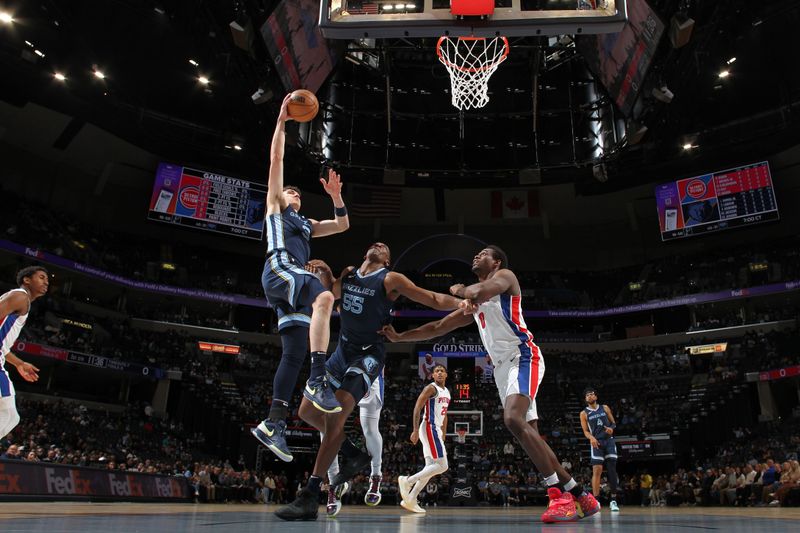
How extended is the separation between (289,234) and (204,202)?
2419cm

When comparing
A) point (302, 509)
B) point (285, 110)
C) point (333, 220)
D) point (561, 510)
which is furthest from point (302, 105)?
point (561, 510)

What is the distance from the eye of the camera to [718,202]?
27.2 m

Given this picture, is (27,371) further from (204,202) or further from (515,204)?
(515,204)

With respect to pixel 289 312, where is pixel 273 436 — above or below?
below

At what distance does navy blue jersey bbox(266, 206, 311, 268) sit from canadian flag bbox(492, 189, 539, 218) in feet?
95.7

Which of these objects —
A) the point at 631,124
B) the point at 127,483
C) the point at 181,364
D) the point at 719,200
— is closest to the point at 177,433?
the point at 181,364

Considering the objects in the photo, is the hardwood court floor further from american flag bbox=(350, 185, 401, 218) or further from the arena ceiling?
american flag bbox=(350, 185, 401, 218)

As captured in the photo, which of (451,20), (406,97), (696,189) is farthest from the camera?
(696,189)

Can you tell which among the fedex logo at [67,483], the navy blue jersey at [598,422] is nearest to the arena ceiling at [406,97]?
the navy blue jersey at [598,422]

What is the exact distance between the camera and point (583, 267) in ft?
128

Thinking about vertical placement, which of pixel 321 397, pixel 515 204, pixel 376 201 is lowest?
pixel 321 397

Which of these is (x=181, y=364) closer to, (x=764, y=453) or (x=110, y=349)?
(x=110, y=349)

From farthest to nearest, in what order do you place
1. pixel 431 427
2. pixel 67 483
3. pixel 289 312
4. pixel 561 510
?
pixel 67 483 → pixel 431 427 → pixel 561 510 → pixel 289 312

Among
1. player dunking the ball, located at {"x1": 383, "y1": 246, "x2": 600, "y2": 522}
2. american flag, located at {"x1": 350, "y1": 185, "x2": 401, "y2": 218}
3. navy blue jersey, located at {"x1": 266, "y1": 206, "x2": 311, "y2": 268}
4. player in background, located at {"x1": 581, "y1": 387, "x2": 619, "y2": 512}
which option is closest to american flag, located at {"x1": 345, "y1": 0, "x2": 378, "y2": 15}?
navy blue jersey, located at {"x1": 266, "y1": 206, "x2": 311, "y2": 268}
